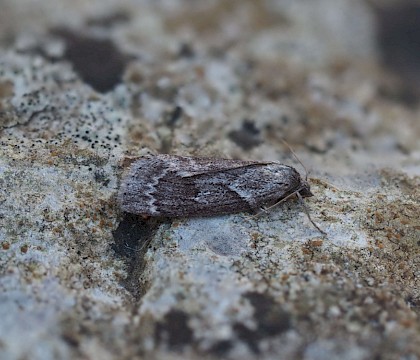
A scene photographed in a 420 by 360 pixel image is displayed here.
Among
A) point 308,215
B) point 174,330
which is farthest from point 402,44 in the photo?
point 174,330

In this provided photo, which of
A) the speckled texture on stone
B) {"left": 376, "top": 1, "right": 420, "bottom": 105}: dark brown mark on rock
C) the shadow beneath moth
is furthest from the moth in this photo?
{"left": 376, "top": 1, "right": 420, "bottom": 105}: dark brown mark on rock

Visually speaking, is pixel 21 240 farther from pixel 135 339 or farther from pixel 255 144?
pixel 255 144

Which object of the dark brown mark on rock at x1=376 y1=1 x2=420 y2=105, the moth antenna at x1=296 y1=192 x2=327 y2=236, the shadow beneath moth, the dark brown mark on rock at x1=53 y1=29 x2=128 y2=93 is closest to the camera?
the shadow beneath moth

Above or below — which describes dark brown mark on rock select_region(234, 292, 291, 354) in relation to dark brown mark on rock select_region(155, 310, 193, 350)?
above

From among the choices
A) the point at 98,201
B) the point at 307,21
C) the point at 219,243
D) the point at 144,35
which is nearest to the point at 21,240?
the point at 98,201

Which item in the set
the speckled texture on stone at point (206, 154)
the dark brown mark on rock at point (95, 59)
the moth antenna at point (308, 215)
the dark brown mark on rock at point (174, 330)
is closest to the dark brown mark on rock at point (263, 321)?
the speckled texture on stone at point (206, 154)

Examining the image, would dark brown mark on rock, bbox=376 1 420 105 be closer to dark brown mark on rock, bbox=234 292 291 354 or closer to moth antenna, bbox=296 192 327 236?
moth antenna, bbox=296 192 327 236

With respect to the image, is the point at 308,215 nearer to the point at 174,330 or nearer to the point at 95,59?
the point at 174,330

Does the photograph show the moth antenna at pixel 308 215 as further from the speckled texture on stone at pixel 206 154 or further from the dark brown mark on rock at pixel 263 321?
the dark brown mark on rock at pixel 263 321
